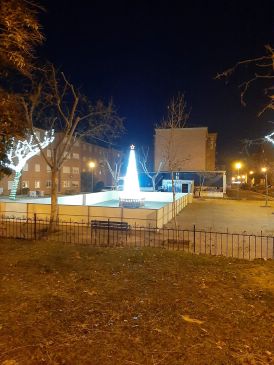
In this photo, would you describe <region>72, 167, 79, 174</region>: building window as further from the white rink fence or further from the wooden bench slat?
the wooden bench slat

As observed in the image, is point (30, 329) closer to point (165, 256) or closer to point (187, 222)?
point (165, 256)

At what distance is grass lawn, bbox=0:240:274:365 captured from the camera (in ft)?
13.3

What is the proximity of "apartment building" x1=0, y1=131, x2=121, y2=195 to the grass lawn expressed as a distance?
97.9 ft

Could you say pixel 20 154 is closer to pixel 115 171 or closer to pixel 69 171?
pixel 115 171

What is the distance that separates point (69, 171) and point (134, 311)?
5818 centimetres

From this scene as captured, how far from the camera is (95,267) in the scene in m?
8.23

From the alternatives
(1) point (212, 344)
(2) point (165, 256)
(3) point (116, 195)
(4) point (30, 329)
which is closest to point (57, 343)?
(4) point (30, 329)

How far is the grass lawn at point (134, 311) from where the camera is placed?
4066mm

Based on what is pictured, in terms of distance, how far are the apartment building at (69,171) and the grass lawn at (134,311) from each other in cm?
2983

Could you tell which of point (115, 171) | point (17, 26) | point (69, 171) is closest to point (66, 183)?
point (69, 171)

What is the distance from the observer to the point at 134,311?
5410 mm

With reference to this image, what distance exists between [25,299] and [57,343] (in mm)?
1859

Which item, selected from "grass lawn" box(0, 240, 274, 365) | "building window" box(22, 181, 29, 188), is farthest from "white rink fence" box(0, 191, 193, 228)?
"building window" box(22, 181, 29, 188)

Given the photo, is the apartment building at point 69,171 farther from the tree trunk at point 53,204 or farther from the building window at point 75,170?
the tree trunk at point 53,204
